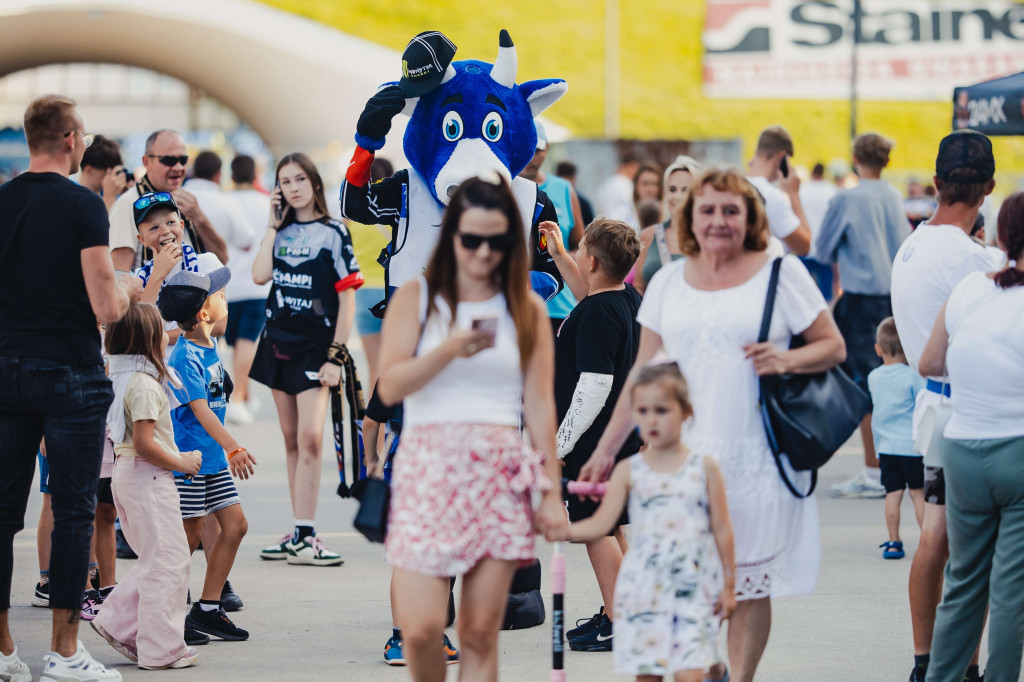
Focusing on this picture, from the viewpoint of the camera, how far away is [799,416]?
434 cm

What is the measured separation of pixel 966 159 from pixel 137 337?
3.30m

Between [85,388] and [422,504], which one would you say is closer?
[422,504]

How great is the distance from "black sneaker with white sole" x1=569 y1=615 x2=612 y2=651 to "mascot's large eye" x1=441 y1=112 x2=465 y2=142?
2.17 m

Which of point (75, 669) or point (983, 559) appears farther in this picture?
point (75, 669)

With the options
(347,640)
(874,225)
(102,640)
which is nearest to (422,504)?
(347,640)

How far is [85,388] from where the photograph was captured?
5070 millimetres

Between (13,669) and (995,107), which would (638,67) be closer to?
(995,107)

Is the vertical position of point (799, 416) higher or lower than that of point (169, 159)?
lower

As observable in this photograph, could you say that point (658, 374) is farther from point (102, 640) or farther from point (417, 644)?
point (102, 640)

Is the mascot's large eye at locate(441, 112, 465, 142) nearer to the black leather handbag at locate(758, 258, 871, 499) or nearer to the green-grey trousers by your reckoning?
the black leather handbag at locate(758, 258, 871, 499)

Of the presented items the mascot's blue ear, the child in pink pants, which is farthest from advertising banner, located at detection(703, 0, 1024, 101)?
the child in pink pants

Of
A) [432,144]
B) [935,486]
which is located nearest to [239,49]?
[432,144]

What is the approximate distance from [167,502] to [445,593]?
1.93 m

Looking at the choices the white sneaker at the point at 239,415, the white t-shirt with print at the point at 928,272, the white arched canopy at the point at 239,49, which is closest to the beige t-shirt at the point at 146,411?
the white t-shirt with print at the point at 928,272
